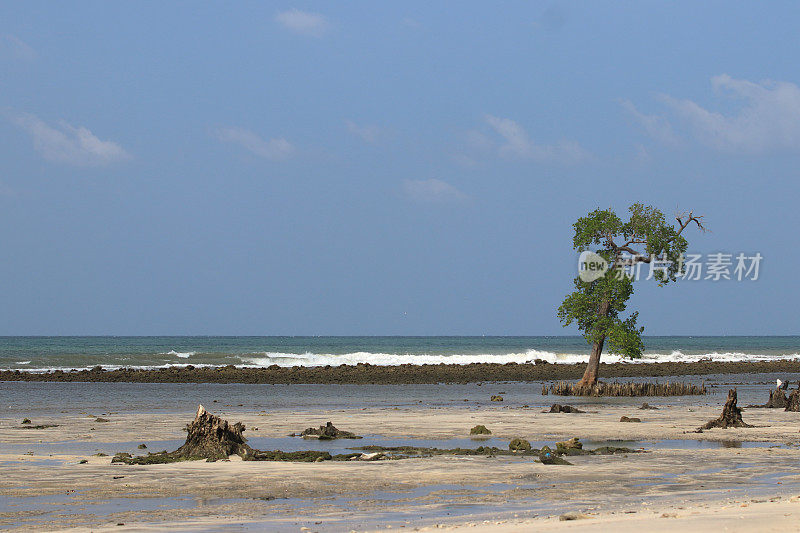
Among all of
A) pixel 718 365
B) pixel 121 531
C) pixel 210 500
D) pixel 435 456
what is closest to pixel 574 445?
pixel 435 456

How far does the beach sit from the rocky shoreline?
23.7 m

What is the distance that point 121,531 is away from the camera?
10.6 meters

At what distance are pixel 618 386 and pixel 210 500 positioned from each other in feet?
98.8

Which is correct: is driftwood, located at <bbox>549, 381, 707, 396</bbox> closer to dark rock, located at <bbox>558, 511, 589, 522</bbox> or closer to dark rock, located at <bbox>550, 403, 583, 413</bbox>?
dark rock, located at <bbox>550, 403, 583, 413</bbox>

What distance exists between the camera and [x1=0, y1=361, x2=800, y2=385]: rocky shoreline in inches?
2146

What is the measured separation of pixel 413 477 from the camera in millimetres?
15445

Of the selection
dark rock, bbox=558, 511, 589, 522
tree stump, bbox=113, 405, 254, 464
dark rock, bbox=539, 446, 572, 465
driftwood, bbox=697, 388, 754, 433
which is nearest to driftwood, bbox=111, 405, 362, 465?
tree stump, bbox=113, 405, 254, 464

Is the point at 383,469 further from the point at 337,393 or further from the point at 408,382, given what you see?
the point at 408,382

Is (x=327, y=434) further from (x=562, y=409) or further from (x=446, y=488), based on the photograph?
(x=562, y=409)

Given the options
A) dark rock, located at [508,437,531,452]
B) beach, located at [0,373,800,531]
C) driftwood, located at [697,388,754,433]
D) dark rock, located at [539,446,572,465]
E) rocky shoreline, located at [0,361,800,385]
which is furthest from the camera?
rocky shoreline, located at [0,361,800,385]

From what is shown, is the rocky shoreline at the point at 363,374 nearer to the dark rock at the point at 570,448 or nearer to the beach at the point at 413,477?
the beach at the point at 413,477

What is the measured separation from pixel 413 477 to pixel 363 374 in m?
44.6

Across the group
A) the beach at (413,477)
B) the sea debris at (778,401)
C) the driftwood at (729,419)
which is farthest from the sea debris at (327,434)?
the sea debris at (778,401)

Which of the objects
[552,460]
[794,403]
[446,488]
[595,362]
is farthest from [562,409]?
[446,488]
